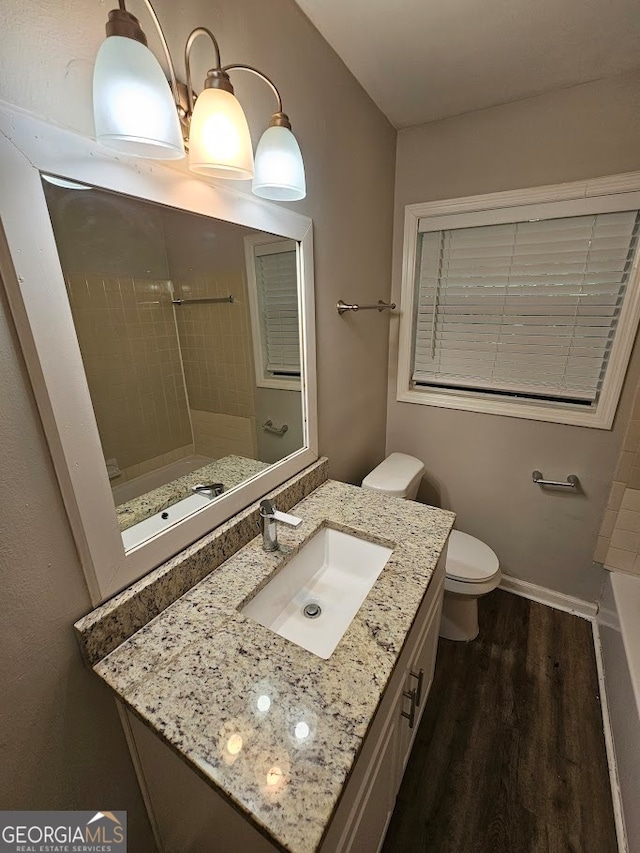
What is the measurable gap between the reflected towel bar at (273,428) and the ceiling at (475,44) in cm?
125

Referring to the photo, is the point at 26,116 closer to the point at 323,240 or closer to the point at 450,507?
the point at 323,240

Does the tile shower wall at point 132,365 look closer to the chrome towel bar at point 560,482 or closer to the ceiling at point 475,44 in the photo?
the ceiling at point 475,44

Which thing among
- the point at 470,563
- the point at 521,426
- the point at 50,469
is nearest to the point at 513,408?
the point at 521,426

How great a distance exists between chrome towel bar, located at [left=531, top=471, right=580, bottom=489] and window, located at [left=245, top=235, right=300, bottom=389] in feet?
4.35

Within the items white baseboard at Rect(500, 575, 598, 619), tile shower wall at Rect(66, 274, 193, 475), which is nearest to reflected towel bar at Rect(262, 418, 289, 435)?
tile shower wall at Rect(66, 274, 193, 475)

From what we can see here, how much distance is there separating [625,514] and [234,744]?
6.14 feet

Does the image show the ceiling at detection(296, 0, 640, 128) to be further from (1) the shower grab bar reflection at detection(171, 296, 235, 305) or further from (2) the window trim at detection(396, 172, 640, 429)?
(1) the shower grab bar reflection at detection(171, 296, 235, 305)

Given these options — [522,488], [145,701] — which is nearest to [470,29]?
[522,488]

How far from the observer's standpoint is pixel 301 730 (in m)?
0.58

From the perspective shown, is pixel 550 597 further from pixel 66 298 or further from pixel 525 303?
pixel 66 298

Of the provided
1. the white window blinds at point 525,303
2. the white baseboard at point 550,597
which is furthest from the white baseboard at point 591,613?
the white window blinds at point 525,303

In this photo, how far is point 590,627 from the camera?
5.73ft

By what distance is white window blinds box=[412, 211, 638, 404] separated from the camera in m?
1.45

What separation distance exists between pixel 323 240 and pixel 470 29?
0.75 metres
